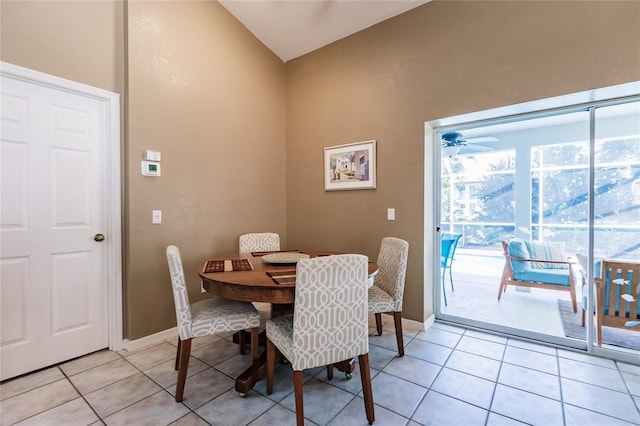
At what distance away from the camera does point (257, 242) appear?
126 inches

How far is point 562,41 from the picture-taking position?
2.25 meters

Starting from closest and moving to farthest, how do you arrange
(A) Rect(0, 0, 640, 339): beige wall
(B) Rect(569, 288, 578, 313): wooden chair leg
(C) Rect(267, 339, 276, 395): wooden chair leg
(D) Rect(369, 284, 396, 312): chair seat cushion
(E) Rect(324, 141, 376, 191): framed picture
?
(C) Rect(267, 339, 276, 395): wooden chair leg
(A) Rect(0, 0, 640, 339): beige wall
(D) Rect(369, 284, 396, 312): chair seat cushion
(B) Rect(569, 288, 578, 313): wooden chair leg
(E) Rect(324, 141, 376, 191): framed picture

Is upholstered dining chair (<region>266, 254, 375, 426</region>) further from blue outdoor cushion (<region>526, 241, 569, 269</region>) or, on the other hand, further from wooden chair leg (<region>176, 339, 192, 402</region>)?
blue outdoor cushion (<region>526, 241, 569, 269</region>)

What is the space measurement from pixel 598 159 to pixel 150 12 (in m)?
4.11

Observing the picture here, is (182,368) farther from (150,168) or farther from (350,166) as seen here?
(350,166)

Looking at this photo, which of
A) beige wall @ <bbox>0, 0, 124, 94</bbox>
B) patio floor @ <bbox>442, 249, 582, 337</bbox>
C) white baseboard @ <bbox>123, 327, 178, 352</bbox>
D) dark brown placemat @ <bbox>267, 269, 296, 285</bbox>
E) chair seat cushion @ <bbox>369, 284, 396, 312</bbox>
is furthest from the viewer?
patio floor @ <bbox>442, 249, 582, 337</bbox>

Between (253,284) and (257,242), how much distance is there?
1.58 m

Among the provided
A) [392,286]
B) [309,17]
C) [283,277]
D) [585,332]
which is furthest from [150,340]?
[585,332]

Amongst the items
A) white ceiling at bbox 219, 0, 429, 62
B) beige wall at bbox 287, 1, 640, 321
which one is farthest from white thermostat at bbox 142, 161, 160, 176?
white ceiling at bbox 219, 0, 429, 62

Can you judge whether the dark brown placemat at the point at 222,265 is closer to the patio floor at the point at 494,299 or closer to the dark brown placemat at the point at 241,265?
the dark brown placemat at the point at 241,265

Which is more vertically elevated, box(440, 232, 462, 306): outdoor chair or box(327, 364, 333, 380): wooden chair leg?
box(440, 232, 462, 306): outdoor chair

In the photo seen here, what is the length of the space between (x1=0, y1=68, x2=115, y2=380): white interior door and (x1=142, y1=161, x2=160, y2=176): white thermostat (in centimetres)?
30

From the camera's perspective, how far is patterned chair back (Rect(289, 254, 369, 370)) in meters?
1.50

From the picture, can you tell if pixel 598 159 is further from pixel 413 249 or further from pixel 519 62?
pixel 413 249
